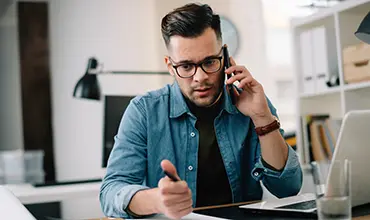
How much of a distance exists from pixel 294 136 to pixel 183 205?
2.30m

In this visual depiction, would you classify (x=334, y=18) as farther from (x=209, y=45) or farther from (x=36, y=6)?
(x=36, y=6)

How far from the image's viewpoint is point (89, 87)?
2877mm

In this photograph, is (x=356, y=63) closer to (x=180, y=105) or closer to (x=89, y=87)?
(x=180, y=105)

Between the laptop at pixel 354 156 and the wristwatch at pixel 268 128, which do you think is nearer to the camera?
the laptop at pixel 354 156

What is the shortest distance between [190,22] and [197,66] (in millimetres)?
139

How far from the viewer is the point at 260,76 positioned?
135 inches

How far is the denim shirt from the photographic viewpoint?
142 centimetres

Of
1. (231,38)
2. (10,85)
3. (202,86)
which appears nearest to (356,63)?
(231,38)

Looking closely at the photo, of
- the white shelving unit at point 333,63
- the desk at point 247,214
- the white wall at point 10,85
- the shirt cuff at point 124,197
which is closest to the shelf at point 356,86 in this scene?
the white shelving unit at point 333,63

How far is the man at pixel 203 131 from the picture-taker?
4.66 ft

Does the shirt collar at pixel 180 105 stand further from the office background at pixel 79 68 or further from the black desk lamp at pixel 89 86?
the office background at pixel 79 68

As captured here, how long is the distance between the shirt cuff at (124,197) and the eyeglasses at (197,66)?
42 cm

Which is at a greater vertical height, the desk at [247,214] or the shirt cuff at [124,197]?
the shirt cuff at [124,197]

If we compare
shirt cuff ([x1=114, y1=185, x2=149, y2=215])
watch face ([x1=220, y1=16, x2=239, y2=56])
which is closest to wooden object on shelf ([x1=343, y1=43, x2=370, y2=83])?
watch face ([x1=220, y1=16, x2=239, y2=56])
